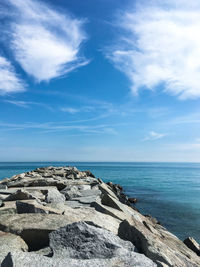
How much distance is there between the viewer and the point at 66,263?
1.94 metres

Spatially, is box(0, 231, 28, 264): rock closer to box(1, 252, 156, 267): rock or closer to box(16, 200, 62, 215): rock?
box(1, 252, 156, 267): rock

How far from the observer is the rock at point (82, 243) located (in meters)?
2.33

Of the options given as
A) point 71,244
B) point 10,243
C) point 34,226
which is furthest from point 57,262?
point 34,226

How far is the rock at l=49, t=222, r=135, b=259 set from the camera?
233 centimetres

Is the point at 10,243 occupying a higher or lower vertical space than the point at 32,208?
lower

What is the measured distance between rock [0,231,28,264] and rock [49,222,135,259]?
14.1 inches

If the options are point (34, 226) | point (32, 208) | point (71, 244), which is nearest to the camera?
point (71, 244)

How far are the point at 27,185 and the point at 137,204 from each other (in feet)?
24.7

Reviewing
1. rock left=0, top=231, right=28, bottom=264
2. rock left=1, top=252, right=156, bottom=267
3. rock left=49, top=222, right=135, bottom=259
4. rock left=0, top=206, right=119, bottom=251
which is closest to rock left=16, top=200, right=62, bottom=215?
rock left=0, top=206, right=119, bottom=251

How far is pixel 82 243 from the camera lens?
2.44 metres

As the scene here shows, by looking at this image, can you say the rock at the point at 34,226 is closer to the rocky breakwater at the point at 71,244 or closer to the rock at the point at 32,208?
the rocky breakwater at the point at 71,244

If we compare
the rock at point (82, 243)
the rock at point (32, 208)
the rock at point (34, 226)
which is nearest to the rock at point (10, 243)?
the rock at point (34, 226)

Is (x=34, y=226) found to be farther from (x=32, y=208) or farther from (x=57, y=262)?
(x=57, y=262)

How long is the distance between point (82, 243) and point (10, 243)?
0.71 meters
